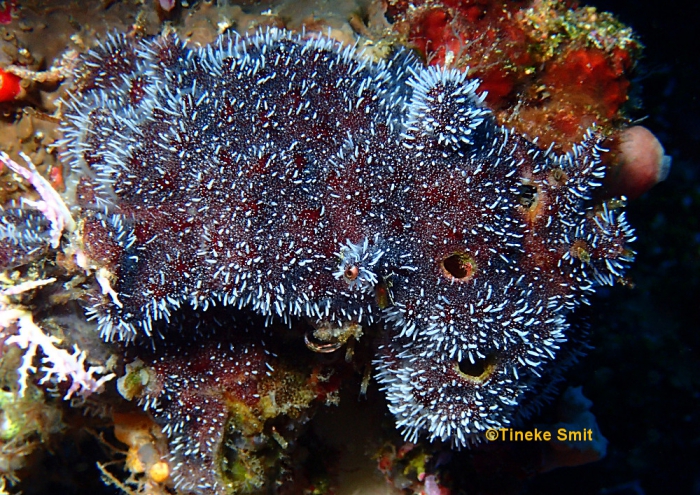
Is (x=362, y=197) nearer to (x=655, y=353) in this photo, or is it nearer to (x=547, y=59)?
(x=547, y=59)

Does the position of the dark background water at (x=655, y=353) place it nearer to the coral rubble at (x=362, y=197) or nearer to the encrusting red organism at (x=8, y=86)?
the coral rubble at (x=362, y=197)

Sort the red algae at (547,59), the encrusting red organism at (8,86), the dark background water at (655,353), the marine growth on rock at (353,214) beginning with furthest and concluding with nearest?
the dark background water at (655,353) → the encrusting red organism at (8,86) → the red algae at (547,59) → the marine growth on rock at (353,214)

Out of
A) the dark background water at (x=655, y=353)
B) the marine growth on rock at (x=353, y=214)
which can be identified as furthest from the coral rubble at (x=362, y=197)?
the dark background water at (x=655, y=353)

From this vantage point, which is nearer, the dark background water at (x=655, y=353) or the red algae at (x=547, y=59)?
the red algae at (x=547, y=59)

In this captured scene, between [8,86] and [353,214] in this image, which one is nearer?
[353,214]

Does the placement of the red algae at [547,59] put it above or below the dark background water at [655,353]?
above

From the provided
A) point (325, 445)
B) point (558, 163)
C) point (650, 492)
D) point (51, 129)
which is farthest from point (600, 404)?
point (51, 129)

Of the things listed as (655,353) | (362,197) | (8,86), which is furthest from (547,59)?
(655,353)

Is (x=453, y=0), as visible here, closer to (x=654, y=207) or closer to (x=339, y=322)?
(x=339, y=322)
